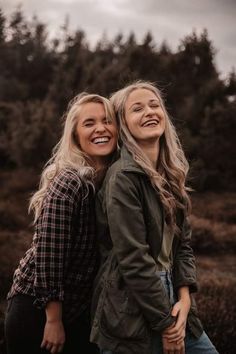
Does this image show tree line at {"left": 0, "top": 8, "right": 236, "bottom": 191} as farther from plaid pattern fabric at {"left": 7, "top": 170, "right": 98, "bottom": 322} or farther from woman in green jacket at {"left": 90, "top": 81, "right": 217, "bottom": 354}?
plaid pattern fabric at {"left": 7, "top": 170, "right": 98, "bottom": 322}

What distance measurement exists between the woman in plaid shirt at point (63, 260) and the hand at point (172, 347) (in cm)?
46

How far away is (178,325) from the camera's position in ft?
7.48

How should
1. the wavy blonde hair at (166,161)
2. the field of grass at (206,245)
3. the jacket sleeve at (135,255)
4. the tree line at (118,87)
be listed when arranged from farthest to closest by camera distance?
1. the tree line at (118,87)
2. the field of grass at (206,245)
3. the wavy blonde hair at (166,161)
4. the jacket sleeve at (135,255)

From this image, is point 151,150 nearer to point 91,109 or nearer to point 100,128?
point 100,128

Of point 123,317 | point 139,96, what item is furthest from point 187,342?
point 139,96

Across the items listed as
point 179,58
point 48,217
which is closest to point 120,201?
point 48,217

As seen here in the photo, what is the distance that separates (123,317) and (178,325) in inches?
11.4

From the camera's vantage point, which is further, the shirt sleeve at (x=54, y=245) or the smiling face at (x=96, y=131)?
the smiling face at (x=96, y=131)

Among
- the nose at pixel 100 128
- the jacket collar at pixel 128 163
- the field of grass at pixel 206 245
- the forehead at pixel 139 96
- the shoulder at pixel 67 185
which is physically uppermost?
the forehead at pixel 139 96

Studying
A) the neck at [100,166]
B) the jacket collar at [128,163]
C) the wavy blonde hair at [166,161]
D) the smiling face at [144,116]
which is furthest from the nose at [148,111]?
the neck at [100,166]

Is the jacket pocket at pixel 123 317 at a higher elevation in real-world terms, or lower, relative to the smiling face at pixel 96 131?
lower

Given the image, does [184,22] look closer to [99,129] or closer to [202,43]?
[202,43]

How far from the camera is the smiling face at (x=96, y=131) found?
102 inches

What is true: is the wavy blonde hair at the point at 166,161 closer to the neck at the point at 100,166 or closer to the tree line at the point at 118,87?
the neck at the point at 100,166
